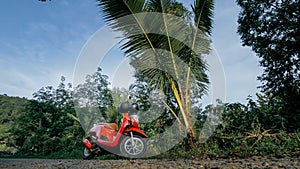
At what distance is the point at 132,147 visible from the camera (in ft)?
14.8

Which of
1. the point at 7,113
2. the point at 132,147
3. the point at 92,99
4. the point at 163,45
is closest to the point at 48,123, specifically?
the point at 92,99

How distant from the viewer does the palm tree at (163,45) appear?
4785mm

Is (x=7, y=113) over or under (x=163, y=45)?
over

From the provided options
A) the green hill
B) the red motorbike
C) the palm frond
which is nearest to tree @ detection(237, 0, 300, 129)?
the palm frond

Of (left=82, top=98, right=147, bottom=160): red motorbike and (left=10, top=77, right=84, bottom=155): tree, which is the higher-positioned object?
(left=10, top=77, right=84, bottom=155): tree

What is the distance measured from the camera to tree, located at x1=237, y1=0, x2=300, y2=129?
26.9ft

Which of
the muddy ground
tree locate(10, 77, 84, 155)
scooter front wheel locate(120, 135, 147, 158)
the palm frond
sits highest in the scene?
the palm frond

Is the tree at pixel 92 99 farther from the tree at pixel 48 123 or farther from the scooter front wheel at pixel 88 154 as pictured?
the scooter front wheel at pixel 88 154

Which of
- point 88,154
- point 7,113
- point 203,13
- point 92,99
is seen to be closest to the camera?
point 88,154

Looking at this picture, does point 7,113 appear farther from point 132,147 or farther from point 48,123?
point 132,147

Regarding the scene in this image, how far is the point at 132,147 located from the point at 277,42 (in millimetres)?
6319

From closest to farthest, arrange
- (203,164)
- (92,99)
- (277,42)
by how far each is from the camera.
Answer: (203,164)
(277,42)
(92,99)

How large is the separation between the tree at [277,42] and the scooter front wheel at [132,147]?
16.2 ft

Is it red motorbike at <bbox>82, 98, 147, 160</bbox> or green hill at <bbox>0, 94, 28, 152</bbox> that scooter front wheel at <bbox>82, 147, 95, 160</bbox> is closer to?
red motorbike at <bbox>82, 98, 147, 160</bbox>
